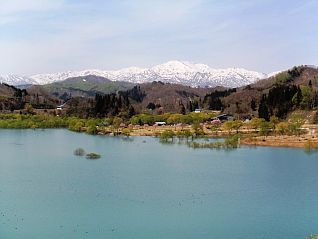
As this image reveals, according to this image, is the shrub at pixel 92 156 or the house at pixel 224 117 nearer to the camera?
the shrub at pixel 92 156

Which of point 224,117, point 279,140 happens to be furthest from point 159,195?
point 224,117

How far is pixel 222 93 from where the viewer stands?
125500mm

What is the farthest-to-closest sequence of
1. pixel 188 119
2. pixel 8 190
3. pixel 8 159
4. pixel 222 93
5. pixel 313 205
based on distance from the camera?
pixel 222 93
pixel 188 119
pixel 8 159
pixel 8 190
pixel 313 205

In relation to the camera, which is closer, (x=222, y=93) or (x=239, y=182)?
(x=239, y=182)

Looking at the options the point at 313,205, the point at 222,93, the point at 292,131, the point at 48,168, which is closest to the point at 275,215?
the point at 313,205

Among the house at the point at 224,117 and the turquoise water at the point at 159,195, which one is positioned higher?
the house at the point at 224,117

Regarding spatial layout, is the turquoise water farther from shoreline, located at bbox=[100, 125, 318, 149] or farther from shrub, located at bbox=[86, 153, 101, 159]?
shoreline, located at bbox=[100, 125, 318, 149]

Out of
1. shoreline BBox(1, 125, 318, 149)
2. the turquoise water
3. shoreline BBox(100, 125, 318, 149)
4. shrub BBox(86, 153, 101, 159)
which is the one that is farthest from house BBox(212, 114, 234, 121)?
shrub BBox(86, 153, 101, 159)

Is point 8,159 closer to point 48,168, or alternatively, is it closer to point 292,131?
point 48,168

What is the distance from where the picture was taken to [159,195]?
2972cm

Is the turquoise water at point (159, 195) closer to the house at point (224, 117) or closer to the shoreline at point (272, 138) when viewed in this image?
the shoreline at point (272, 138)

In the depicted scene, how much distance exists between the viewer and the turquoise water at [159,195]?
2297 centimetres

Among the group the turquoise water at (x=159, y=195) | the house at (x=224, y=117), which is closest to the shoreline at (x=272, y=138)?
the turquoise water at (x=159, y=195)

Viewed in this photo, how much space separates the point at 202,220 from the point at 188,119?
60547mm
